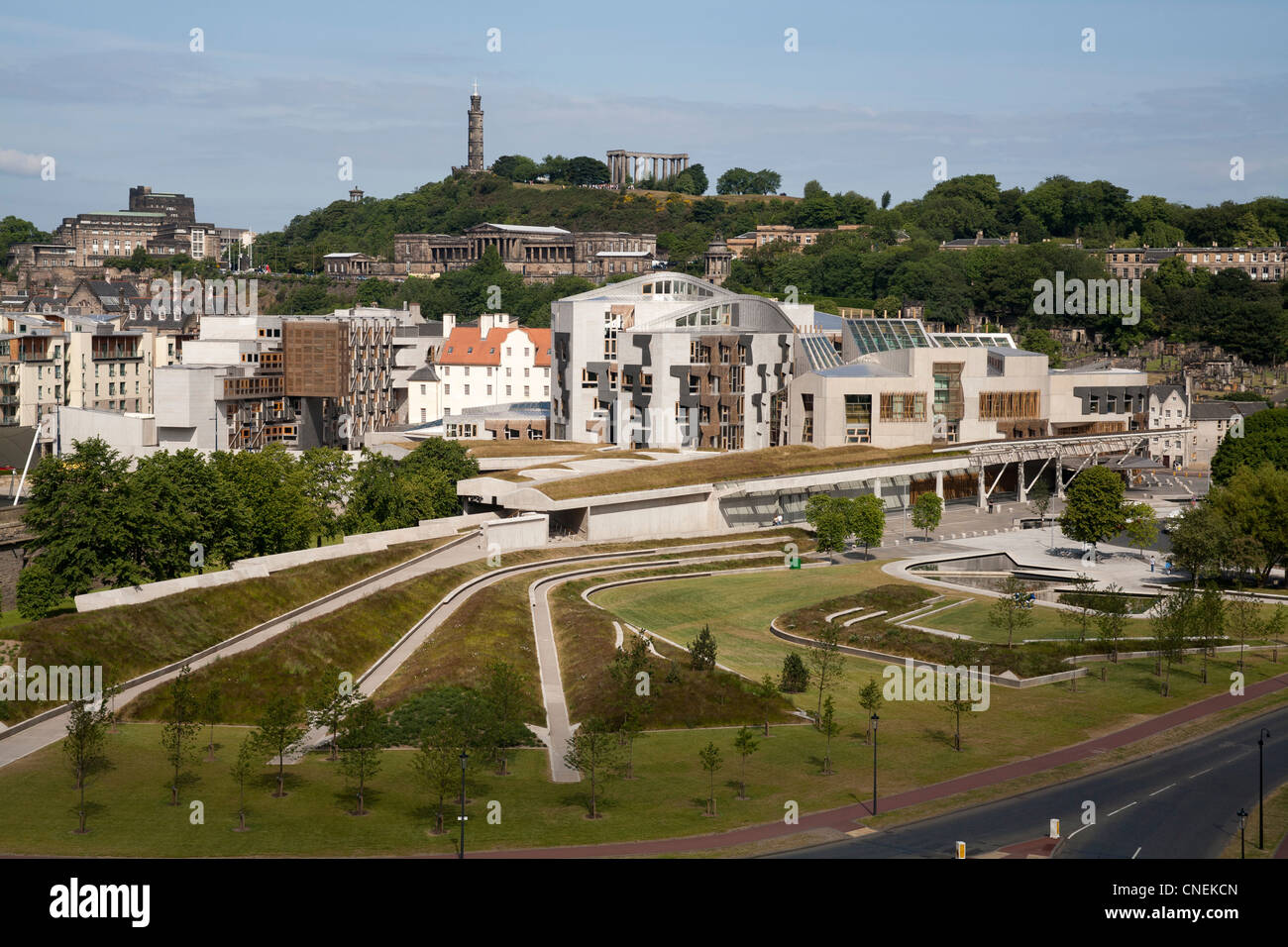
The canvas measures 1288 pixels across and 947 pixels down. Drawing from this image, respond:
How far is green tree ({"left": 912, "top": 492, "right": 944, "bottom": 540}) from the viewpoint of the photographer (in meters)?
114

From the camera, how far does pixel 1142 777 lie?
193ft

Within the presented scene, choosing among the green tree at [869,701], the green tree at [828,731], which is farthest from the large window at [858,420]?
the green tree at [828,731]

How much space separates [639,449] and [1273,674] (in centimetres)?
6087

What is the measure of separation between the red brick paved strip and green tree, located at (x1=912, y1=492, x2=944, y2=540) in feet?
139

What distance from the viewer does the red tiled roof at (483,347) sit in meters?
166

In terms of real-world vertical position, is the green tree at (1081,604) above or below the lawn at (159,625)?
below

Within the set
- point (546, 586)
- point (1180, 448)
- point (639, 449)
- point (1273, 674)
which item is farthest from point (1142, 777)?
point (1180, 448)

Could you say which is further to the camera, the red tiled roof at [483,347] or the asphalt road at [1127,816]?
the red tiled roof at [483,347]

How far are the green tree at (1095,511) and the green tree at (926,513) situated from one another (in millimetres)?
9779

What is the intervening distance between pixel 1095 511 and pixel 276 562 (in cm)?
5731

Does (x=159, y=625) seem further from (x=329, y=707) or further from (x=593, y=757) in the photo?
(x=593, y=757)

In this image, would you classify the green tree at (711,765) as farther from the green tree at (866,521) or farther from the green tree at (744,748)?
the green tree at (866,521)

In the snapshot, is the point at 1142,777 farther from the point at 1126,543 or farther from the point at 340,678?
the point at 1126,543

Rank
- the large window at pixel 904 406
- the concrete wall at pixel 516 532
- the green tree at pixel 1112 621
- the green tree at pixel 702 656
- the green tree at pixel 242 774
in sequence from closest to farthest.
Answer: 1. the green tree at pixel 242 774
2. the green tree at pixel 702 656
3. the green tree at pixel 1112 621
4. the concrete wall at pixel 516 532
5. the large window at pixel 904 406
